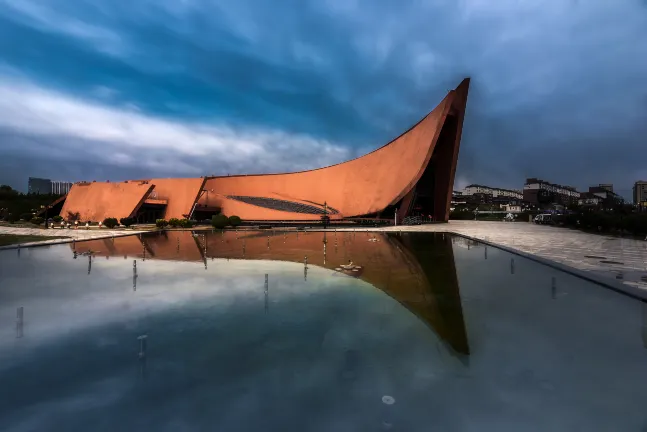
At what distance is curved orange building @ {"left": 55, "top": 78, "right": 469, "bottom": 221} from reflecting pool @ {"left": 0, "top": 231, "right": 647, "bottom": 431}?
70.8 ft

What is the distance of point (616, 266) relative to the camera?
8758mm

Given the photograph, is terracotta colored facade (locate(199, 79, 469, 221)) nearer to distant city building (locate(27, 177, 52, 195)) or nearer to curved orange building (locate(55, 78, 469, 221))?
curved orange building (locate(55, 78, 469, 221))

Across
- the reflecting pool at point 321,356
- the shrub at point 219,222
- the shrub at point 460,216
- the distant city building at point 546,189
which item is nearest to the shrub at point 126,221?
the shrub at point 219,222

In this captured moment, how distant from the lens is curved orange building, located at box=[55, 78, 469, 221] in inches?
1077

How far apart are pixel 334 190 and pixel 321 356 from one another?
96.6 feet

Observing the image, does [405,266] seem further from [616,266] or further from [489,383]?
[489,383]

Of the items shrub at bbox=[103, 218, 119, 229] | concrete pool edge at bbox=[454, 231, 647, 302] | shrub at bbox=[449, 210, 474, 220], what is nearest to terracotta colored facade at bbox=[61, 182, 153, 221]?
shrub at bbox=[103, 218, 119, 229]

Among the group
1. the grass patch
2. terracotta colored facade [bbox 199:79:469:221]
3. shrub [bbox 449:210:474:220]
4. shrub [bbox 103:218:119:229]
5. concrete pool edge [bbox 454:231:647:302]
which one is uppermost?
terracotta colored facade [bbox 199:79:469:221]

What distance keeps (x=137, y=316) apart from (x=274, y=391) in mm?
3175

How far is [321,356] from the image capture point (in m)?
3.57

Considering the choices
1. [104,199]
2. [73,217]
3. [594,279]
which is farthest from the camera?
[104,199]

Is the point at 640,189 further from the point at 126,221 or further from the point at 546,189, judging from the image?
the point at 126,221

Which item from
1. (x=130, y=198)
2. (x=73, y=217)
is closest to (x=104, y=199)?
(x=73, y=217)

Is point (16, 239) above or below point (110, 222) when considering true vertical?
below
